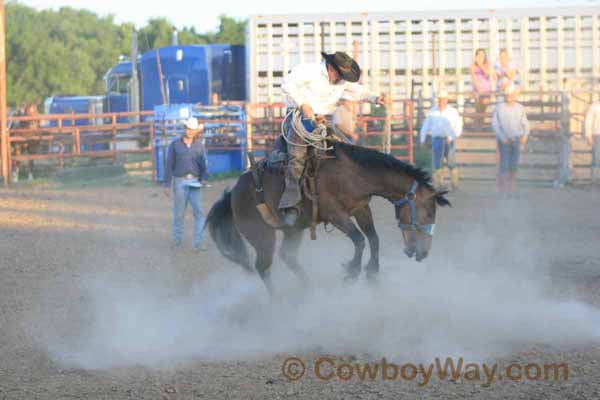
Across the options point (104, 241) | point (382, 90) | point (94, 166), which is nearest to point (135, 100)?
point (94, 166)

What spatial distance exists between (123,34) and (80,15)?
5.21 m

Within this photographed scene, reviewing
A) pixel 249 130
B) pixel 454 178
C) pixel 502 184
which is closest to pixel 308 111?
pixel 502 184

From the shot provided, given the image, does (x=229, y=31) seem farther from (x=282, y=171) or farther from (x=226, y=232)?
(x=282, y=171)

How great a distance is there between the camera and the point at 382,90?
20.9 meters

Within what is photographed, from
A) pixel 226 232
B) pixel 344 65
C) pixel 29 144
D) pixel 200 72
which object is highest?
pixel 200 72

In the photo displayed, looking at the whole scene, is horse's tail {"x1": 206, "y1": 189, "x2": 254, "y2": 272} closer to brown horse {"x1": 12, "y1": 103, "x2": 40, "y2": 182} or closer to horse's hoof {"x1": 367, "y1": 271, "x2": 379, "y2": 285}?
horse's hoof {"x1": 367, "y1": 271, "x2": 379, "y2": 285}

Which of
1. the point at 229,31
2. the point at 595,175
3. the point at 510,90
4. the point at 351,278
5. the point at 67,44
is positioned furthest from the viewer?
the point at 67,44

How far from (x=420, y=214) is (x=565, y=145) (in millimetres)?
10820

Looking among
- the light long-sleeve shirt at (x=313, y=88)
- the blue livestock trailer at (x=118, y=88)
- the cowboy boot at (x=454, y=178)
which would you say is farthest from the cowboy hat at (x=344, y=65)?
the blue livestock trailer at (x=118, y=88)

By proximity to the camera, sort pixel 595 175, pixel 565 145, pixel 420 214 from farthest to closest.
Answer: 1. pixel 565 145
2. pixel 595 175
3. pixel 420 214

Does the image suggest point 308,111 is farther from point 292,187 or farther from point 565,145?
point 565,145

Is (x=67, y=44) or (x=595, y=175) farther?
(x=67, y=44)

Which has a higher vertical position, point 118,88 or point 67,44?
point 67,44

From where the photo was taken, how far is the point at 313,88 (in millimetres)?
6852
